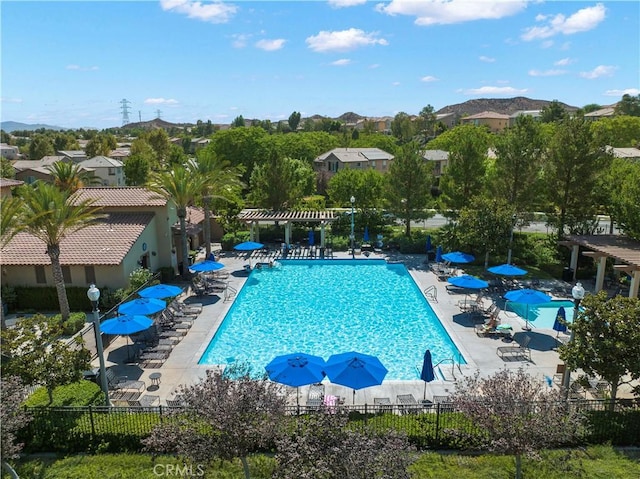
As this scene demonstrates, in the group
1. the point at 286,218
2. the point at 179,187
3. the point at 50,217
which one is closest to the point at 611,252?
the point at 286,218

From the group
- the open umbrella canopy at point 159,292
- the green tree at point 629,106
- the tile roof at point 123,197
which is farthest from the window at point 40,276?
the green tree at point 629,106

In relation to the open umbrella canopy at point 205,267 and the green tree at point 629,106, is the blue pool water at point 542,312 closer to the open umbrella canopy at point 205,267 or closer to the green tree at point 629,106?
the open umbrella canopy at point 205,267

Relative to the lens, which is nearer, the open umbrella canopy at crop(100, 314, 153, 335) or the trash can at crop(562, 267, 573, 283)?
the open umbrella canopy at crop(100, 314, 153, 335)

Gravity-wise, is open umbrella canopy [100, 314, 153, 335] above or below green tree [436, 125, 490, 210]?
below

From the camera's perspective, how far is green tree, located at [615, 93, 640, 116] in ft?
381

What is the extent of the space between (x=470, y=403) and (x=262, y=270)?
23.0m

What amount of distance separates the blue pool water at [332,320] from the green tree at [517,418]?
24.3 feet

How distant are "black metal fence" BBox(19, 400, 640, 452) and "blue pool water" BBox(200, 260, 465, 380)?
4.99 meters

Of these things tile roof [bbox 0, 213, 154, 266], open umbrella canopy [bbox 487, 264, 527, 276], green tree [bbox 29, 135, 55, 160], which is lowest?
open umbrella canopy [bbox 487, 264, 527, 276]

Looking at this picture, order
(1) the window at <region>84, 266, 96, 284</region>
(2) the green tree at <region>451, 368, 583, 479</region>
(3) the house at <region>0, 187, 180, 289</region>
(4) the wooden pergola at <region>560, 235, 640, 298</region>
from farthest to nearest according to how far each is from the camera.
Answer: (1) the window at <region>84, 266, 96, 284</region>, (3) the house at <region>0, 187, 180, 289</region>, (4) the wooden pergola at <region>560, 235, 640, 298</region>, (2) the green tree at <region>451, 368, 583, 479</region>

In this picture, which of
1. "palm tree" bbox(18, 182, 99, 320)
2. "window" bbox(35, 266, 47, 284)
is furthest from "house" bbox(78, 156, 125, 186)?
"palm tree" bbox(18, 182, 99, 320)

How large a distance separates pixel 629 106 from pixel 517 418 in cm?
13417

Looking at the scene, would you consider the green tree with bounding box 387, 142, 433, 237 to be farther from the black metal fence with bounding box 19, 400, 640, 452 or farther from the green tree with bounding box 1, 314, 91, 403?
the green tree with bounding box 1, 314, 91, 403

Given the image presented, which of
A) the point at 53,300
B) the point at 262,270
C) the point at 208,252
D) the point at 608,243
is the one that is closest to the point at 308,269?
the point at 262,270
